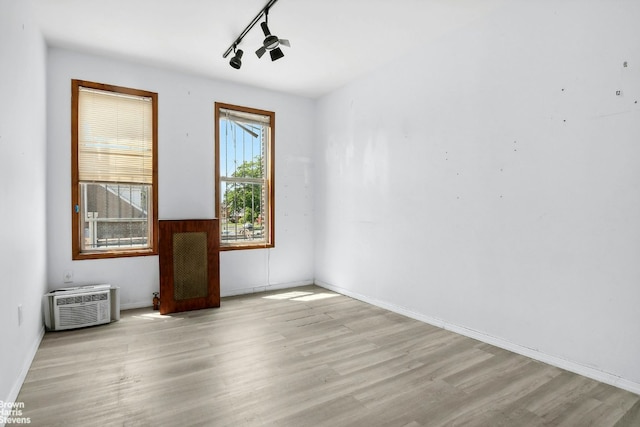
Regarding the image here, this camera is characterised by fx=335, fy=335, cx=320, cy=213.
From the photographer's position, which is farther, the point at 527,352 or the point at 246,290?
the point at 246,290

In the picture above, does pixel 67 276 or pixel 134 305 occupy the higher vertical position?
pixel 67 276

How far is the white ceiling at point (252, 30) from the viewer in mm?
2967

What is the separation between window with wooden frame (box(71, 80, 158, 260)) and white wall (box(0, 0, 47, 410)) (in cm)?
47

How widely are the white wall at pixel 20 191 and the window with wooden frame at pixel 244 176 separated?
76.8 inches

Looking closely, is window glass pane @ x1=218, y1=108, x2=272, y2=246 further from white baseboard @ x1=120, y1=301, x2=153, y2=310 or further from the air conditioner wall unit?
the air conditioner wall unit

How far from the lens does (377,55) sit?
3957mm

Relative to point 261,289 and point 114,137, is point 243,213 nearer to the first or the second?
point 261,289

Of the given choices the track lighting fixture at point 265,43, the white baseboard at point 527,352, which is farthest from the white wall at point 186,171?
the white baseboard at point 527,352

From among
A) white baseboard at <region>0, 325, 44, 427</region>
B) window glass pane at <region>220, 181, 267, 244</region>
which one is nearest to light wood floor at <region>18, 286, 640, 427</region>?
white baseboard at <region>0, 325, 44, 427</region>

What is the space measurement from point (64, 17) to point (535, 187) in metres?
4.49

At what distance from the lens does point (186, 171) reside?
443cm

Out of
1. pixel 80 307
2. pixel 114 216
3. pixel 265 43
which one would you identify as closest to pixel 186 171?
pixel 114 216

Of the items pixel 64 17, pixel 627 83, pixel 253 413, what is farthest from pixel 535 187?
pixel 64 17

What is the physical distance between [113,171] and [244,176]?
1660 mm
